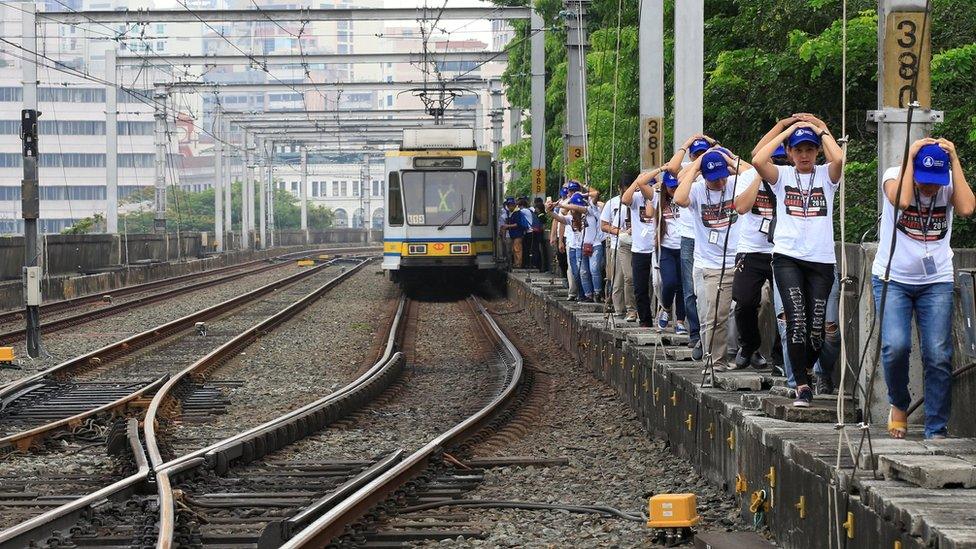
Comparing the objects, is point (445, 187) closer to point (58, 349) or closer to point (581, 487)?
point (58, 349)

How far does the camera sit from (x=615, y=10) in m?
33.3

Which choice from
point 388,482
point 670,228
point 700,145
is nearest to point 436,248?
point 670,228

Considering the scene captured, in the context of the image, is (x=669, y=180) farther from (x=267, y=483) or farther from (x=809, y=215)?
(x=267, y=483)

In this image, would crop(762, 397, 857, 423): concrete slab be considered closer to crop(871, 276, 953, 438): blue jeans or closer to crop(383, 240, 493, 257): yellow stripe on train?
crop(871, 276, 953, 438): blue jeans

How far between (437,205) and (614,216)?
A: 15.1m

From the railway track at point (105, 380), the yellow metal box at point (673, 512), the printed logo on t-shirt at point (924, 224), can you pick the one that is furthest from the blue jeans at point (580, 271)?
the printed logo on t-shirt at point (924, 224)

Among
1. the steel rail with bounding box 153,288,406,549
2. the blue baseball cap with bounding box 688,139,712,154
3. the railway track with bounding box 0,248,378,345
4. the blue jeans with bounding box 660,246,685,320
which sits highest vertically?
the blue baseball cap with bounding box 688,139,712,154

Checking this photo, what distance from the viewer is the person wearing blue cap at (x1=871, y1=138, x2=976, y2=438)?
727 centimetres

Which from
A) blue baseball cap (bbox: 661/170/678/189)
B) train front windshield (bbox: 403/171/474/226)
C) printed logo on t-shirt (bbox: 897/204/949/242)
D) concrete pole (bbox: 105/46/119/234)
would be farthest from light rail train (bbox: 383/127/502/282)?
printed logo on t-shirt (bbox: 897/204/949/242)

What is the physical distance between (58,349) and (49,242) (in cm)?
1740

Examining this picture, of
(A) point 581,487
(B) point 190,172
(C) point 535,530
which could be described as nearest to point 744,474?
(C) point 535,530

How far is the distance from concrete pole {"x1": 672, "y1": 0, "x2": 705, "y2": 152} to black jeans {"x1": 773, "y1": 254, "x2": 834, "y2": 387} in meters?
7.19

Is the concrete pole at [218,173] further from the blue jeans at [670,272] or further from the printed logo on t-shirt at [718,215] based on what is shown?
the printed logo on t-shirt at [718,215]

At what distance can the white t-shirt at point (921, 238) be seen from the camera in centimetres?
736
